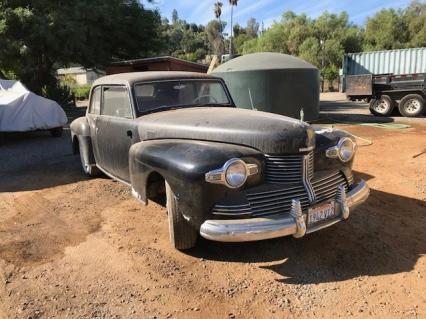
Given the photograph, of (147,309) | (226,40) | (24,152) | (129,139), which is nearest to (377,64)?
(24,152)

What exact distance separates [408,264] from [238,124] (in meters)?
1.95

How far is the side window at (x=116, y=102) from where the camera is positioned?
4797mm

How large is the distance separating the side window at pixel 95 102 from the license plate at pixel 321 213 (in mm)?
3413

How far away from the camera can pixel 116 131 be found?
4902 millimetres

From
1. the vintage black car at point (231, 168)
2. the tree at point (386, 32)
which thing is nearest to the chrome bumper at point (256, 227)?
the vintage black car at point (231, 168)

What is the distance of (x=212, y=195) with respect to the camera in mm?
3289

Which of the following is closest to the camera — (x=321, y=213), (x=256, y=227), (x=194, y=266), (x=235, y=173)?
(x=256, y=227)

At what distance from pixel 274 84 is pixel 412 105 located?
5589 millimetres

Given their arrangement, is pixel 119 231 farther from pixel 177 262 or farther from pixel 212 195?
pixel 212 195

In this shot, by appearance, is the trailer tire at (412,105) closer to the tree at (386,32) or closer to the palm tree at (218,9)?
the tree at (386,32)

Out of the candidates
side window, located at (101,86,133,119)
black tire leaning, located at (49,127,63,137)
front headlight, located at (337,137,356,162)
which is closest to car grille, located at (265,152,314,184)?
front headlight, located at (337,137,356,162)

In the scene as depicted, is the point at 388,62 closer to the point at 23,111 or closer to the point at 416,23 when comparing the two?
the point at 23,111

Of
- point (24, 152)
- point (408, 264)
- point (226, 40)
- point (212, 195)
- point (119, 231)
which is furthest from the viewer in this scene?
point (226, 40)

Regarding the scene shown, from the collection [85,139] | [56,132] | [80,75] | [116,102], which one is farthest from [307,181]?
[80,75]
